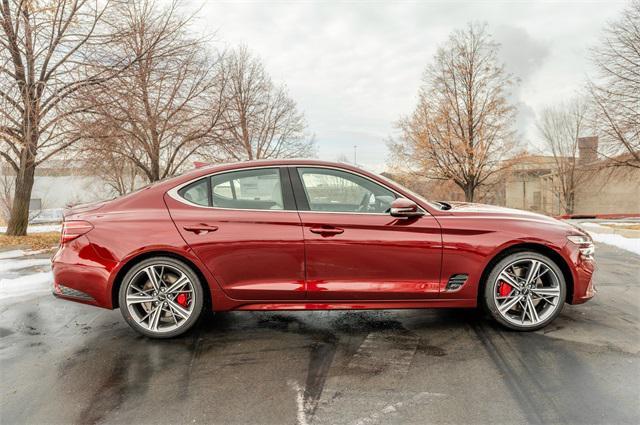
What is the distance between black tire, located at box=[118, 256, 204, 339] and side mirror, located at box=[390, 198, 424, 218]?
184 centimetres

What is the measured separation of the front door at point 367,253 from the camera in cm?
342

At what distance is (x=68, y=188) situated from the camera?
4519 centimetres

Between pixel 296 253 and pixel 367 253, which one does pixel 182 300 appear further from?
pixel 367 253

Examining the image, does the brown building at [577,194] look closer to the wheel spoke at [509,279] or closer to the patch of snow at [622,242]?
the patch of snow at [622,242]

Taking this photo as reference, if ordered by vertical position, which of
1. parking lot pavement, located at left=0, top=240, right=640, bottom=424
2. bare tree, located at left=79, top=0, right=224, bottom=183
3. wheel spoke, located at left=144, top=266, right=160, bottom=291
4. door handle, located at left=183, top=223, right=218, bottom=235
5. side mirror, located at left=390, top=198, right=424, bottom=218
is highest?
bare tree, located at left=79, top=0, right=224, bottom=183

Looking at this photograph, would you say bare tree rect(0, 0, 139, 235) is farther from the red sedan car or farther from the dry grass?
the red sedan car

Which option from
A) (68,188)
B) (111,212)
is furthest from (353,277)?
(68,188)

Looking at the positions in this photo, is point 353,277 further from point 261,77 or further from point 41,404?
point 261,77

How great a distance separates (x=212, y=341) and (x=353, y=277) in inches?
53.8

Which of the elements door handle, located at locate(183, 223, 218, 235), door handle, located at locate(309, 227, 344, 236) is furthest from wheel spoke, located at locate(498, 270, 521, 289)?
door handle, located at locate(183, 223, 218, 235)

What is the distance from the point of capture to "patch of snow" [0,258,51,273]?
22.6ft

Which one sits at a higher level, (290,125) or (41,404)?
(290,125)

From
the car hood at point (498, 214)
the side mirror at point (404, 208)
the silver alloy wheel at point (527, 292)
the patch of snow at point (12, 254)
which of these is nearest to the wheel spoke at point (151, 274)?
the side mirror at point (404, 208)

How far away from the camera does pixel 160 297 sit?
3.49m
